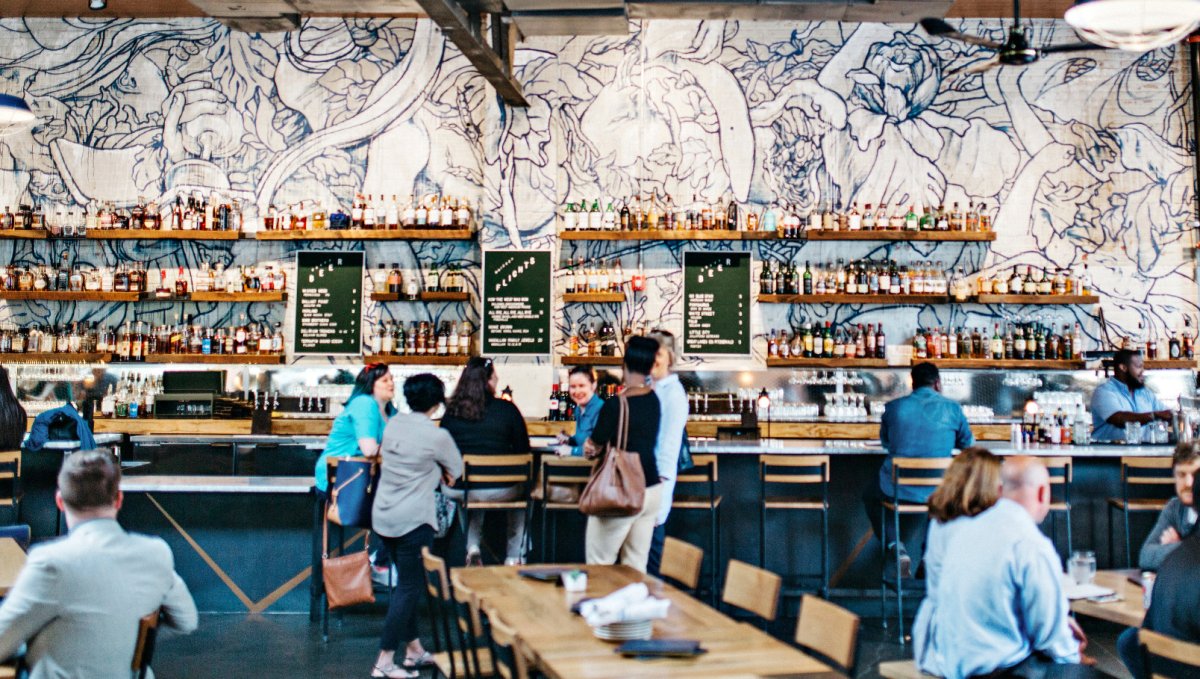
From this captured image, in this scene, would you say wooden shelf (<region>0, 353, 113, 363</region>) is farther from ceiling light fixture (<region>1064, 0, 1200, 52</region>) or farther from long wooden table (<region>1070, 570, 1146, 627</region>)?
long wooden table (<region>1070, 570, 1146, 627</region>)

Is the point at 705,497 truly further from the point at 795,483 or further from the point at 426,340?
the point at 426,340

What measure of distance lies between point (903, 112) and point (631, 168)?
2.56 metres

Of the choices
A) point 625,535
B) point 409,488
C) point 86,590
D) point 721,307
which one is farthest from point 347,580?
point 721,307

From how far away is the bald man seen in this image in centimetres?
291

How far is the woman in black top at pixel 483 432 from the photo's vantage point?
5531mm

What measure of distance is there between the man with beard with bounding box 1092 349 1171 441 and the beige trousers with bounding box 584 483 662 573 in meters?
3.59

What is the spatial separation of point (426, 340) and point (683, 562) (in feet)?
20.5

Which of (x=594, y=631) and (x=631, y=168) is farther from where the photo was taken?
(x=631, y=168)

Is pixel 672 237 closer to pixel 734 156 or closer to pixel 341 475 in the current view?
pixel 734 156

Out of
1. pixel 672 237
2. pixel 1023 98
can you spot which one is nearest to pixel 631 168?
pixel 672 237

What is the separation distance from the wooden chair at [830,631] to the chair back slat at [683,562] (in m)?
0.65

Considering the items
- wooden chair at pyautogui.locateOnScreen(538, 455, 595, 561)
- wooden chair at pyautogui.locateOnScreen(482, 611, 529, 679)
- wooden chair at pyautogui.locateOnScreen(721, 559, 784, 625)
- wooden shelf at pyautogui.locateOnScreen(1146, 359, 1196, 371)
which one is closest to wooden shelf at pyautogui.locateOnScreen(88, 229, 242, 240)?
wooden chair at pyautogui.locateOnScreen(538, 455, 595, 561)

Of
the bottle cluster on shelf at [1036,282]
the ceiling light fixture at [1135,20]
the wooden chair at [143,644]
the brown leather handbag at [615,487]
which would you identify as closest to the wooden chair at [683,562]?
the brown leather handbag at [615,487]

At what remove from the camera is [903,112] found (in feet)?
31.6
